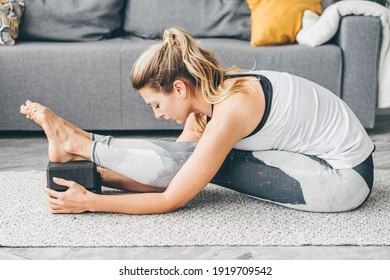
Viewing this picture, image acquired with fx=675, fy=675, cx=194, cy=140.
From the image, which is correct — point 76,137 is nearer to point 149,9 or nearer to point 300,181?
point 300,181

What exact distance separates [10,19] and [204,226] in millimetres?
1963

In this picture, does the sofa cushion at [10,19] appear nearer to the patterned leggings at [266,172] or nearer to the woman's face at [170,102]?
the patterned leggings at [266,172]

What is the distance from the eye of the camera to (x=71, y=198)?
2.14 meters

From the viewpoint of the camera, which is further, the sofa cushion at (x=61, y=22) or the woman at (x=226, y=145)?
the sofa cushion at (x=61, y=22)

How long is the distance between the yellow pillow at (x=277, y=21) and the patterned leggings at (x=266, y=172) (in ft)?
4.54

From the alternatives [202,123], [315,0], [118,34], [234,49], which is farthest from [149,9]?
[202,123]

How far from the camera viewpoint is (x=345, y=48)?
10.9ft

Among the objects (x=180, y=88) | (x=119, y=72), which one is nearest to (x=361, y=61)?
(x=119, y=72)

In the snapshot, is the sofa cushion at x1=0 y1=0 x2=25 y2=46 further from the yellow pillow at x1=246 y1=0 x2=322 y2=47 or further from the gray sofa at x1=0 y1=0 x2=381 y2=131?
the yellow pillow at x1=246 y1=0 x2=322 y2=47

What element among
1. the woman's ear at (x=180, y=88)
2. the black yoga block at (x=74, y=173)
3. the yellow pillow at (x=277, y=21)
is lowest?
the black yoga block at (x=74, y=173)

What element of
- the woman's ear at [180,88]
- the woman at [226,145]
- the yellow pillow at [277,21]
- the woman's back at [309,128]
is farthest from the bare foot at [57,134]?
the yellow pillow at [277,21]

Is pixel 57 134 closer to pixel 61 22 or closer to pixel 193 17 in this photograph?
pixel 61 22

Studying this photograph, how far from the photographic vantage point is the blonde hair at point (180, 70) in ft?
6.63

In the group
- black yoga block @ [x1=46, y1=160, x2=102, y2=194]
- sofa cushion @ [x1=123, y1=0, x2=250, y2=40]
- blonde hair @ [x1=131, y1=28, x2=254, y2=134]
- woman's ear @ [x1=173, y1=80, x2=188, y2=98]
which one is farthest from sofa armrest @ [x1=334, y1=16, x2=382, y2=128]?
black yoga block @ [x1=46, y1=160, x2=102, y2=194]
